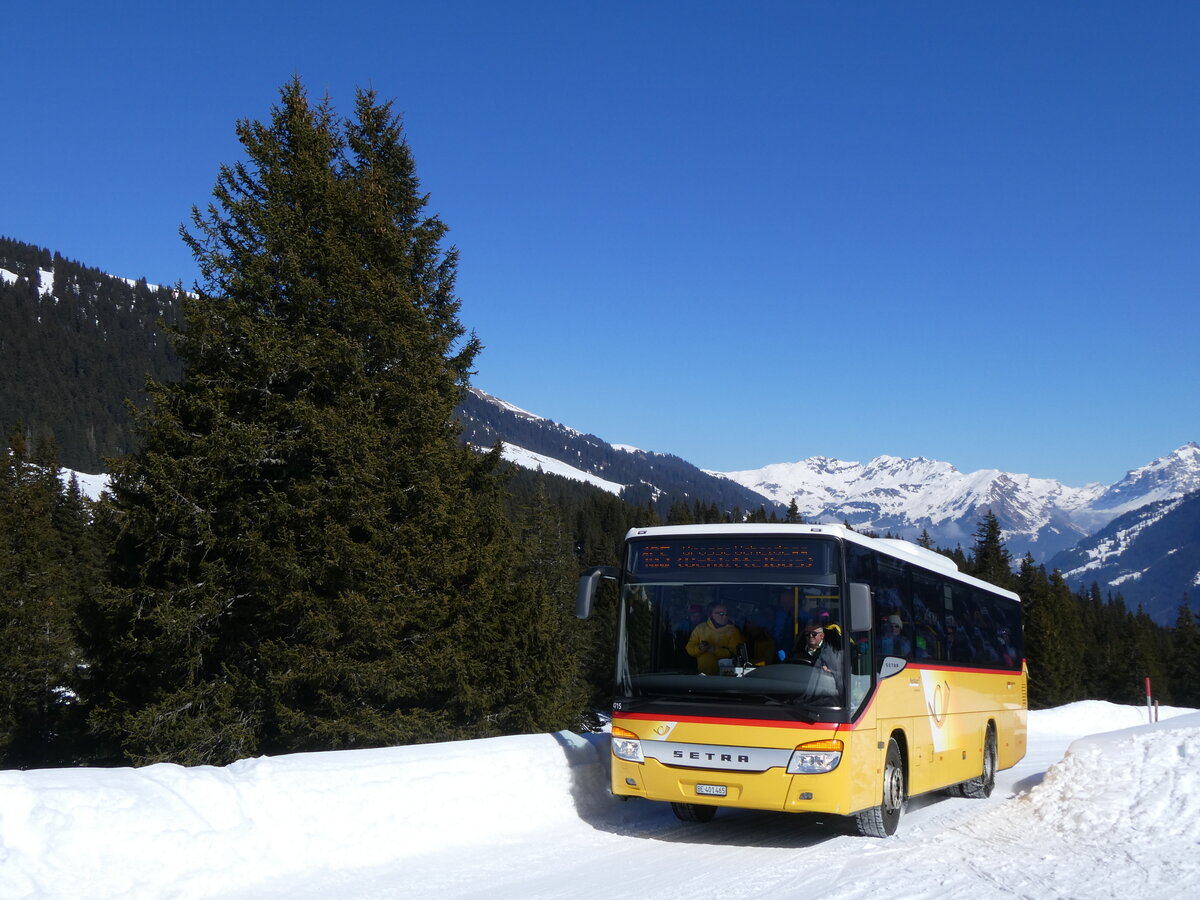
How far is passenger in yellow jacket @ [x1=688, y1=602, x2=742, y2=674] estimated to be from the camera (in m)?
9.66

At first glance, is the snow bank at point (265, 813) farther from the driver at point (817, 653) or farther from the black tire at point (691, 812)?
the driver at point (817, 653)

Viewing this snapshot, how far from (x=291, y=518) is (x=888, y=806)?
10.6 metres

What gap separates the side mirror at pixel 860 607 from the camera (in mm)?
9023

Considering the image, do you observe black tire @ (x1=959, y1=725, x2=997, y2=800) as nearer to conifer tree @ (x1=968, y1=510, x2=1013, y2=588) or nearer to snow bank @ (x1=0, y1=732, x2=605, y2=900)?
snow bank @ (x1=0, y1=732, x2=605, y2=900)

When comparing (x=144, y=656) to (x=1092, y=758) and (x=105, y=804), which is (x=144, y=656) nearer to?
(x=105, y=804)

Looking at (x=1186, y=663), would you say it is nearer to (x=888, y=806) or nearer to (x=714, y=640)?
(x=888, y=806)

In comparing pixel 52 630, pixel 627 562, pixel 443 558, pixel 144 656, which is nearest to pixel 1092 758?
pixel 627 562

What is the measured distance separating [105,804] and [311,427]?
32.9 ft

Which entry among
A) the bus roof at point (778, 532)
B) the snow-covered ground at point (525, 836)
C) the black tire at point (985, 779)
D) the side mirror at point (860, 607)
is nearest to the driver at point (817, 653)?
the side mirror at point (860, 607)

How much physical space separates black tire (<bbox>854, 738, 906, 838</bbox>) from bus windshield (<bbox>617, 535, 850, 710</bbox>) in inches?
60.5

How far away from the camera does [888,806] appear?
32.9 feet

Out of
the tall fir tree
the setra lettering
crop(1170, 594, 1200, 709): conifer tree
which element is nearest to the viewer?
the setra lettering

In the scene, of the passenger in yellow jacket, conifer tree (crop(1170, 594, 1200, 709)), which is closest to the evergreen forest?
the passenger in yellow jacket

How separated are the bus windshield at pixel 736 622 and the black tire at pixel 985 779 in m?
5.66
